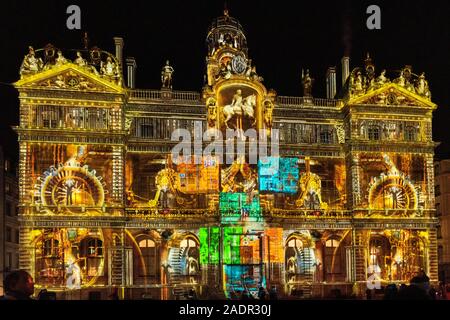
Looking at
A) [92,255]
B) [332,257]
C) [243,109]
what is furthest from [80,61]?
[332,257]

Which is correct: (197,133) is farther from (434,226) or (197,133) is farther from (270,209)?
(434,226)

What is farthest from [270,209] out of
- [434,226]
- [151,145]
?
[434,226]

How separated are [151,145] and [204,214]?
658 centimetres

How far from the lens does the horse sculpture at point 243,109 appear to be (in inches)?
2015

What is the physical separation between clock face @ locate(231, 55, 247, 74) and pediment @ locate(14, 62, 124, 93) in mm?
9115

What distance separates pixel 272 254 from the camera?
1940 inches

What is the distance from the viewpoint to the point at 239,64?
5197cm

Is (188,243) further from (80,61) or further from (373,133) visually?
(373,133)

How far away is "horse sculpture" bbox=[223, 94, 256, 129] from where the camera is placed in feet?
168

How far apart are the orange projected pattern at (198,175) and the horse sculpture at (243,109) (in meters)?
3.49

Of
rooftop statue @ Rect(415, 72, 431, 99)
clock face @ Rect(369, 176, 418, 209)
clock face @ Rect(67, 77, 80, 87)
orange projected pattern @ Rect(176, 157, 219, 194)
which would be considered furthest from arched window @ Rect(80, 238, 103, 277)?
rooftop statue @ Rect(415, 72, 431, 99)

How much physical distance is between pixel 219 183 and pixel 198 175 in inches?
68.2

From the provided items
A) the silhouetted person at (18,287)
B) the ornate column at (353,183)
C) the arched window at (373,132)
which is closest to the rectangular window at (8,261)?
the ornate column at (353,183)
